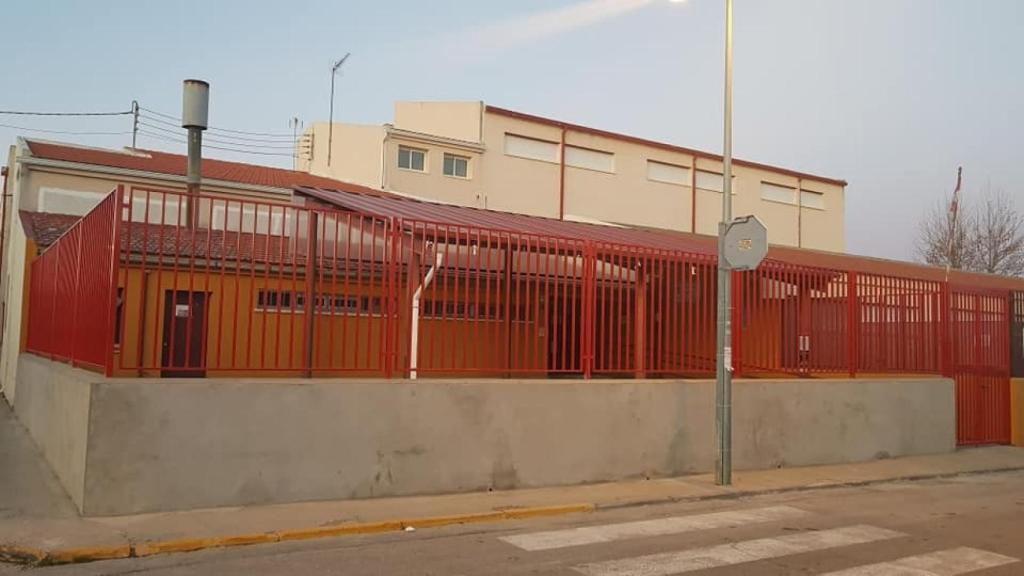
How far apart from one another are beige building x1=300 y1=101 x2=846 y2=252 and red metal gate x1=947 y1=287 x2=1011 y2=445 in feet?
58.5

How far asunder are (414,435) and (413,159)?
87.1 feet

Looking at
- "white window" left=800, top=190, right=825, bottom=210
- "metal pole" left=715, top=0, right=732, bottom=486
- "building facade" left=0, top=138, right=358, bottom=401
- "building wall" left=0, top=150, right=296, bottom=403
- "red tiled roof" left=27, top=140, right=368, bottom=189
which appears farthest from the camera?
"white window" left=800, top=190, right=825, bottom=210

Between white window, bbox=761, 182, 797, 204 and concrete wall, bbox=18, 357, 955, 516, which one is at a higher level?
white window, bbox=761, 182, 797, 204

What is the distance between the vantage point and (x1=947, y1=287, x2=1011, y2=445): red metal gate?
15453 mm

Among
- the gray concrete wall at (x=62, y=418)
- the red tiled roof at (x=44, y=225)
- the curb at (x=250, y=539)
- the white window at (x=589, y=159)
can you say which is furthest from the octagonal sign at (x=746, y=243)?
the white window at (x=589, y=159)

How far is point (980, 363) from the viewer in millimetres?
15852

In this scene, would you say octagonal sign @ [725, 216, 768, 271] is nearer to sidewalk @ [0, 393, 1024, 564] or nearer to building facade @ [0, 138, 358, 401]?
sidewalk @ [0, 393, 1024, 564]

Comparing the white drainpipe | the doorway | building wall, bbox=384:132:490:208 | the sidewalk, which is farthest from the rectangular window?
the doorway

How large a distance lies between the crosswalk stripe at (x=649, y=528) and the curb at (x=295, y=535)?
72 cm

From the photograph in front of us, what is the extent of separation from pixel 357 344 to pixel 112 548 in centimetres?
346

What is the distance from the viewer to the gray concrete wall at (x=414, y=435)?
25.8 ft

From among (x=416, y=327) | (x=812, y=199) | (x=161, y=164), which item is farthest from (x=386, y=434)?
(x=812, y=199)

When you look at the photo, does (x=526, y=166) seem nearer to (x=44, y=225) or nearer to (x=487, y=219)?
(x=44, y=225)

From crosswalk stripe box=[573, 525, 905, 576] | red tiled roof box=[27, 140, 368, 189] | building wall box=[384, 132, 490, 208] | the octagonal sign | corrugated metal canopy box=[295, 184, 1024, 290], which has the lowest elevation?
crosswalk stripe box=[573, 525, 905, 576]
